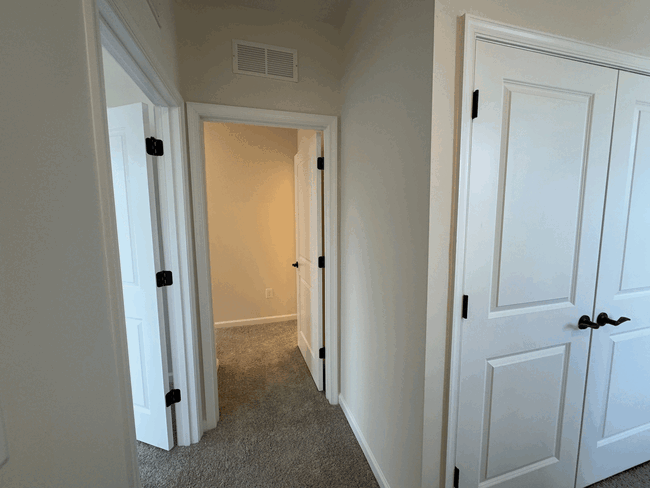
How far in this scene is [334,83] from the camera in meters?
1.87

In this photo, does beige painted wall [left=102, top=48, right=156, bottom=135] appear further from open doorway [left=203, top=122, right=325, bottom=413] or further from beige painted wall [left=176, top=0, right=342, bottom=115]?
open doorway [left=203, top=122, right=325, bottom=413]

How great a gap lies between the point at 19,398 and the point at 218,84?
1.76 metres

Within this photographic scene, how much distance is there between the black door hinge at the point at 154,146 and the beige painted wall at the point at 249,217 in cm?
185

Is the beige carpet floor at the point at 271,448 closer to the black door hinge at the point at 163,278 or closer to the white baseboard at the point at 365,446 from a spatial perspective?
the white baseboard at the point at 365,446

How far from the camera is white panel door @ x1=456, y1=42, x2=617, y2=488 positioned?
103cm

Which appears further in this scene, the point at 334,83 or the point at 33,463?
the point at 334,83

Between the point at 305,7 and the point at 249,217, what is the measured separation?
2292 millimetres

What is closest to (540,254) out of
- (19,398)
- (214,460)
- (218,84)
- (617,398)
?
(617,398)

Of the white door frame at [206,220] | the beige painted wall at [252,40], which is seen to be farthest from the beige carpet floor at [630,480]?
the beige painted wall at [252,40]

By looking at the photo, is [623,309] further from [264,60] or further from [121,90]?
[121,90]

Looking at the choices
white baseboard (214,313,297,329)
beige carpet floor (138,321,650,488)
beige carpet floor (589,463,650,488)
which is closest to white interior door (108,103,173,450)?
beige carpet floor (138,321,650,488)

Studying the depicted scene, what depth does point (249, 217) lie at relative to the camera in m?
3.44

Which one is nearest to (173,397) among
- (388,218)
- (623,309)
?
(388,218)

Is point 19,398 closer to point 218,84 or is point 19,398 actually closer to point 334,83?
point 218,84
